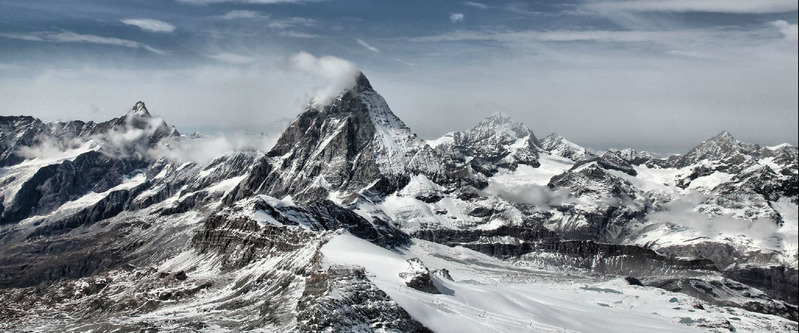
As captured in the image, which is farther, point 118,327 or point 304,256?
point 304,256

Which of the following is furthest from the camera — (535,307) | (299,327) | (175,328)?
(535,307)

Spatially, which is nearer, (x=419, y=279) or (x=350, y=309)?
(x=350, y=309)

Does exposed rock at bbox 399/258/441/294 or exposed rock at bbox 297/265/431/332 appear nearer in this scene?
exposed rock at bbox 297/265/431/332

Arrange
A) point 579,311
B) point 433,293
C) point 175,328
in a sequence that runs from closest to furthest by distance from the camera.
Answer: point 175,328 → point 433,293 → point 579,311

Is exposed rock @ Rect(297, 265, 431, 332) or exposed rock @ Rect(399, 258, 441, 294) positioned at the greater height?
exposed rock @ Rect(297, 265, 431, 332)

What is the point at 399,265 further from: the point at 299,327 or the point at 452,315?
the point at 299,327

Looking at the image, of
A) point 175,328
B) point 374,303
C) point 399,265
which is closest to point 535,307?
point 399,265

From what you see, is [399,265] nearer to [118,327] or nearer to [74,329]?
[118,327]

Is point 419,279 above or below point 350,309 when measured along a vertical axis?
below

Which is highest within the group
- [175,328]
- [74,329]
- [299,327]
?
[299,327]

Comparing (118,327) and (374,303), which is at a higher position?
(374,303)
